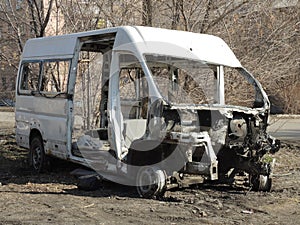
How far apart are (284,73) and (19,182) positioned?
7048mm

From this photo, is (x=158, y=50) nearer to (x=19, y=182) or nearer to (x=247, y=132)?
(x=247, y=132)

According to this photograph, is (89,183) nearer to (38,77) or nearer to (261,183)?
(261,183)

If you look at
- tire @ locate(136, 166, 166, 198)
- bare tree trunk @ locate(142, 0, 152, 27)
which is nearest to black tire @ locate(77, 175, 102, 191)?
tire @ locate(136, 166, 166, 198)

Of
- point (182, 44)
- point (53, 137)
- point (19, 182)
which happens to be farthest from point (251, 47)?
point (19, 182)

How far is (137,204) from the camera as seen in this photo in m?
7.64

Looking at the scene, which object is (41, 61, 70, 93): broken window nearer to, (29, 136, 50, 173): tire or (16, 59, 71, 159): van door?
(16, 59, 71, 159): van door

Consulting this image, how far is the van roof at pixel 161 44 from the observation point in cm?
834

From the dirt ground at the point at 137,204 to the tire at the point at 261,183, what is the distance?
160mm

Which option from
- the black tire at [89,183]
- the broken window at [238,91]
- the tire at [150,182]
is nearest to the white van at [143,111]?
the tire at [150,182]

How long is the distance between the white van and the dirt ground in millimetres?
312

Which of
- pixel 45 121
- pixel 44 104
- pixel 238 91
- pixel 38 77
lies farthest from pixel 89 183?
Answer: pixel 238 91

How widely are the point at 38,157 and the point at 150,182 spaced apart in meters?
3.67

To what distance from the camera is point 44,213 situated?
23.3 feet

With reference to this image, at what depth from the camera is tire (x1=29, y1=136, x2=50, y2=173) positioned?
35.0 feet
